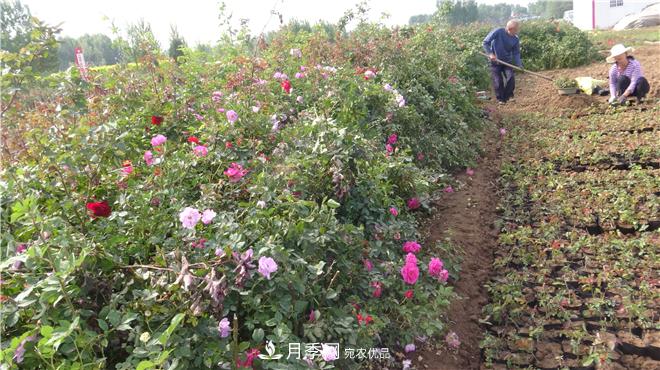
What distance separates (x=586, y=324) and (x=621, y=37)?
14643 millimetres

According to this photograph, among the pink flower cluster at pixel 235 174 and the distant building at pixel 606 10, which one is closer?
the pink flower cluster at pixel 235 174

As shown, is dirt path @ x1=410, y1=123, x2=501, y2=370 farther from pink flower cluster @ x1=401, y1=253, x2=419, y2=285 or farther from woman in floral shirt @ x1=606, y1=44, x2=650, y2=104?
woman in floral shirt @ x1=606, y1=44, x2=650, y2=104

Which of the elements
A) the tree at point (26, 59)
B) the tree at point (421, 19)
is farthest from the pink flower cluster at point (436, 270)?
the tree at point (421, 19)

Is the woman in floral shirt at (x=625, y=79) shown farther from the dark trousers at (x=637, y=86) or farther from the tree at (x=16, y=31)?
the tree at (x=16, y=31)

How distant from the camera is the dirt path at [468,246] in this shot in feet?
7.45

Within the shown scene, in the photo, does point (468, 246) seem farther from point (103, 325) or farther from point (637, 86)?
point (637, 86)

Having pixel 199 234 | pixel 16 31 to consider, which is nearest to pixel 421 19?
pixel 16 31

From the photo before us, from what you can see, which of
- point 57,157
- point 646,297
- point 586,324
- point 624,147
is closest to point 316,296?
point 57,157

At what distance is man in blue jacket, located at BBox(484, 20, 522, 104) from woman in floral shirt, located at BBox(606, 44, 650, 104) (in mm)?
1521

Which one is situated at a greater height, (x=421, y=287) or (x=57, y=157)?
(x=57, y=157)

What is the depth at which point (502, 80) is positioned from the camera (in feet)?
24.8

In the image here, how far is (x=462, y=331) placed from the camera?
96.3 inches

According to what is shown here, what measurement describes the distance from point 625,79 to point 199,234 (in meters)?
6.30

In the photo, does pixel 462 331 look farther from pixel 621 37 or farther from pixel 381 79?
pixel 621 37
